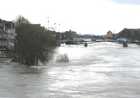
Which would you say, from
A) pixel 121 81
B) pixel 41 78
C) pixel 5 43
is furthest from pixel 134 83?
pixel 5 43

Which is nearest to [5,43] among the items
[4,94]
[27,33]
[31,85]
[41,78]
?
[27,33]

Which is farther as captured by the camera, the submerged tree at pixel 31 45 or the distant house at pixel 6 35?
the distant house at pixel 6 35

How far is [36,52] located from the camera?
199ft

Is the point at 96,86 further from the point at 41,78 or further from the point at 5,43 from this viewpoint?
the point at 5,43

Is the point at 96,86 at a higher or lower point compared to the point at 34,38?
lower

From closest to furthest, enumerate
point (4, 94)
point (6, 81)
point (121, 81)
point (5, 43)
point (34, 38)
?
point (4, 94) < point (6, 81) < point (121, 81) < point (34, 38) < point (5, 43)

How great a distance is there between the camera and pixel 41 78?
43.2 meters

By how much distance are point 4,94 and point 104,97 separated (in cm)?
681

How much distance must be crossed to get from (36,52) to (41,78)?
58.1ft

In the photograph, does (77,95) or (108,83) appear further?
(108,83)

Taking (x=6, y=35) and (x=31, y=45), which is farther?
(x=6, y=35)

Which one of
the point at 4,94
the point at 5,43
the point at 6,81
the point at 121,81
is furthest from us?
the point at 5,43

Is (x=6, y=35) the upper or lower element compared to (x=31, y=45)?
upper

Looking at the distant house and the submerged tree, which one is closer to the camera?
the submerged tree
